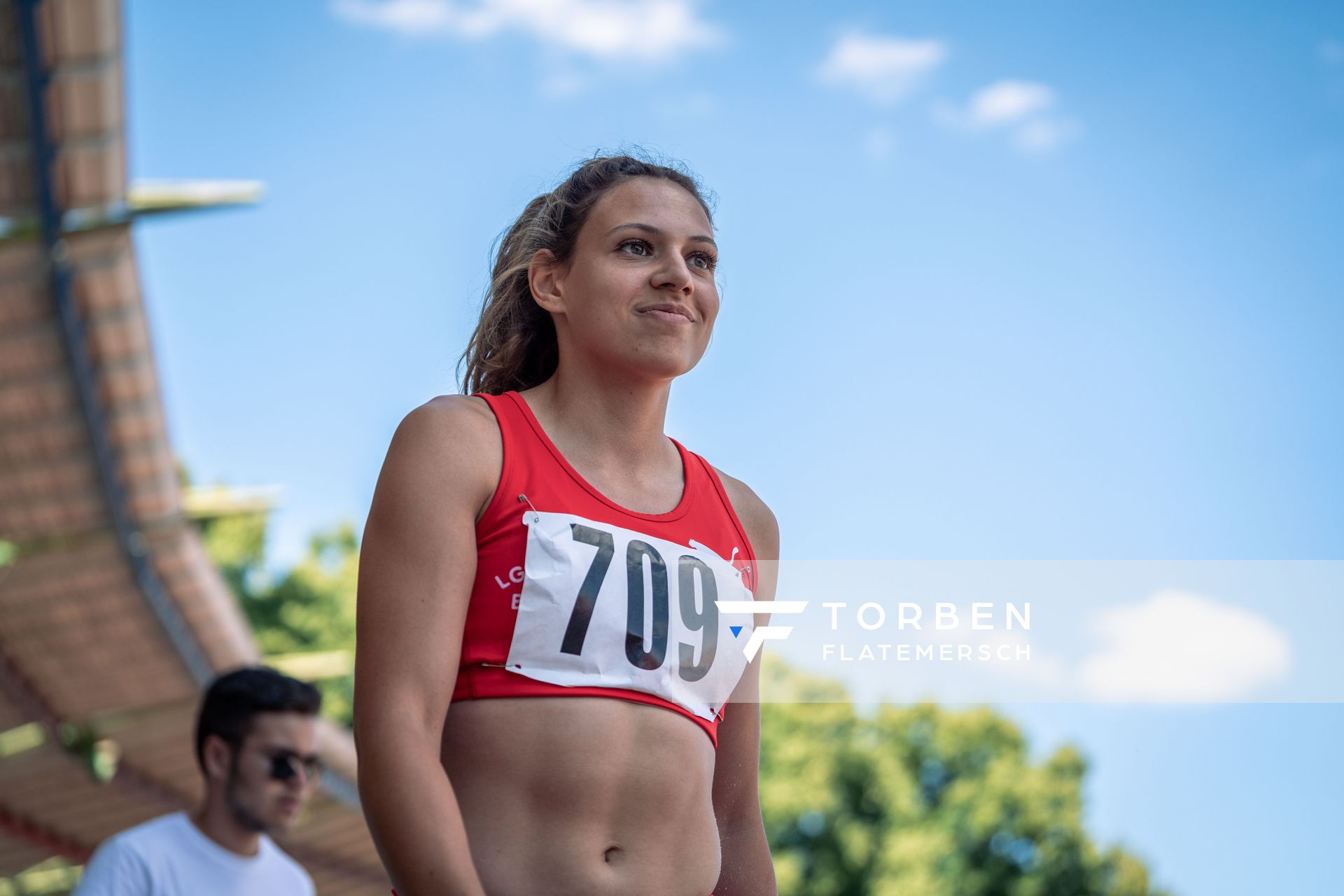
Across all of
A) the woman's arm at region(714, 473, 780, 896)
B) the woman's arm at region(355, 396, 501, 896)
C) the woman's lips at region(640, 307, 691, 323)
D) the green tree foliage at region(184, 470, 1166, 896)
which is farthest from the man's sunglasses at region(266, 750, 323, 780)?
the green tree foliage at region(184, 470, 1166, 896)

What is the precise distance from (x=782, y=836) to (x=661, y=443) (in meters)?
37.6

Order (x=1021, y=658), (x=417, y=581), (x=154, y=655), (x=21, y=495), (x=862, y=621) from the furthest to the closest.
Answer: (x=154, y=655) < (x=21, y=495) < (x=862, y=621) < (x=1021, y=658) < (x=417, y=581)

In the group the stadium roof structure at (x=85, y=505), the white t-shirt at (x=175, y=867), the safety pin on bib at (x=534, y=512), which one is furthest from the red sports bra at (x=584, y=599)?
the stadium roof structure at (x=85, y=505)

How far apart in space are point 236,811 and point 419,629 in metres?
2.54

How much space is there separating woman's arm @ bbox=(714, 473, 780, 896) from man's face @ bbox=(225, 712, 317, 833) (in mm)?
2189

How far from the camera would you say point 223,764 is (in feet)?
14.5

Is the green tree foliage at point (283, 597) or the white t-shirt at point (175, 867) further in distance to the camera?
the green tree foliage at point (283, 597)

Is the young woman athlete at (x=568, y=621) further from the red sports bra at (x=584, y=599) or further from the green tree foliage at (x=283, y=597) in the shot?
the green tree foliage at (x=283, y=597)

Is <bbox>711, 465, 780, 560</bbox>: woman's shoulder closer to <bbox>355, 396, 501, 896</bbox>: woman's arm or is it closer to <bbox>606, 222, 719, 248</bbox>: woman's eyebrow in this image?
<bbox>606, 222, 719, 248</bbox>: woman's eyebrow

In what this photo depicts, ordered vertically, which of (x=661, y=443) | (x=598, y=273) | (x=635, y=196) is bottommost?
(x=661, y=443)

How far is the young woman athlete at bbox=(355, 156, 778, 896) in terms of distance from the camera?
199 centimetres

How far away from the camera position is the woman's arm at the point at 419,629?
1.87 m

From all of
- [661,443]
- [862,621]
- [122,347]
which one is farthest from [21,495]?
[661,443]

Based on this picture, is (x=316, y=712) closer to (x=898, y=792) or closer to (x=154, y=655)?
(x=154, y=655)
